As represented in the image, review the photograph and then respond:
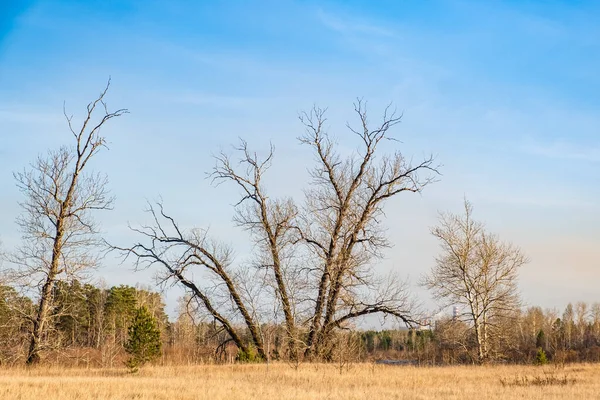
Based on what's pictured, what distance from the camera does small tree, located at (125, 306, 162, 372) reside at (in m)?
20.7

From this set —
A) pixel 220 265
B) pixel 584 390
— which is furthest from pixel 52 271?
pixel 584 390

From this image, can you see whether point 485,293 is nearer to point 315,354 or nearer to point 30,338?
point 315,354

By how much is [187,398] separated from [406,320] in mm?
14806

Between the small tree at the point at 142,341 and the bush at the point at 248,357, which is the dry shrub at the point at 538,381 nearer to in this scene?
the bush at the point at 248,357

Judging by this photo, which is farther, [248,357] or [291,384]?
[248,357]

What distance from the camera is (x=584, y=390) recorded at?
48.2 ft

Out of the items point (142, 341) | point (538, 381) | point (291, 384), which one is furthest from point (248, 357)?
point (538, 381)

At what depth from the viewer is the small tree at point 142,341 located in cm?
2067

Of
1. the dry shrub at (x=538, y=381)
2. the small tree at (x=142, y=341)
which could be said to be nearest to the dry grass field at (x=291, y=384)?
the dry shrub at (x=538, y=381)

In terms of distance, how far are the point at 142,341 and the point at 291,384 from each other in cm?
746

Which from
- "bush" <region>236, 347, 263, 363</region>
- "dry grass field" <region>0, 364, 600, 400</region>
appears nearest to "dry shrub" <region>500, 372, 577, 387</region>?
"dry grass field" <region>0, 364, 600, 400</region>

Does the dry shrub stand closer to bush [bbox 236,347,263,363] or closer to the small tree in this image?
bush [bbox 236,347,263,363]

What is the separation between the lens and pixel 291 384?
16.4 meters

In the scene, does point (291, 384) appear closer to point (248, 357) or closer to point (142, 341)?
point (142, 341)
